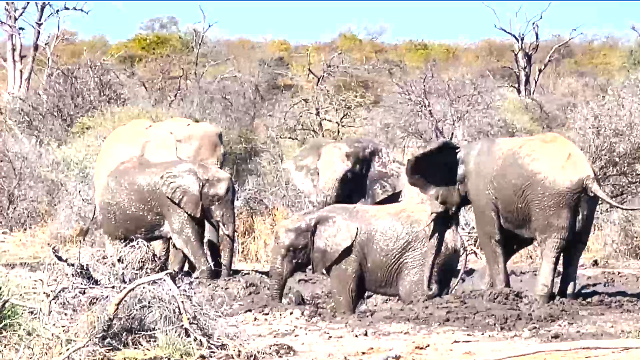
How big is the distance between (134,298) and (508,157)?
349 cm

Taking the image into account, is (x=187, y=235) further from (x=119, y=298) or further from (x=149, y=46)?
(x=149, y=46)

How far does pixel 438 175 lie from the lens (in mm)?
9352

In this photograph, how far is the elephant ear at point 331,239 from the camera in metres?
9.08

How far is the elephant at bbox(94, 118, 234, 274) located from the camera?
38.2ft

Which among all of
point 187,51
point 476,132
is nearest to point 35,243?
point 476,132

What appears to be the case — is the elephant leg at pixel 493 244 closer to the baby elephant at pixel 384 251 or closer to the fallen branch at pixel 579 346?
the baby elephant at pixel 384 251

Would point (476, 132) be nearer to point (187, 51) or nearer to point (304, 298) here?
point (304, 298)

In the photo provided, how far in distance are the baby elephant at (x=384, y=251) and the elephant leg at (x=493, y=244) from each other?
29cm

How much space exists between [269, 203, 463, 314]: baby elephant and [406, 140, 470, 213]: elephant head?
0.54 feet

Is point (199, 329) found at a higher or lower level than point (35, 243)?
higher

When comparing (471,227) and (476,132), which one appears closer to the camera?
(471,227)

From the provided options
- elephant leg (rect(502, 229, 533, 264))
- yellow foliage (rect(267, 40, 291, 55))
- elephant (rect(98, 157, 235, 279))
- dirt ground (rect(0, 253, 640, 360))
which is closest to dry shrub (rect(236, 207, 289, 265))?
elephant (rect(98, 157, 235, 279))

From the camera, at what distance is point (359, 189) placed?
11422 millimetres

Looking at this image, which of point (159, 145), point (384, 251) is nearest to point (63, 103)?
point (159, 145)
